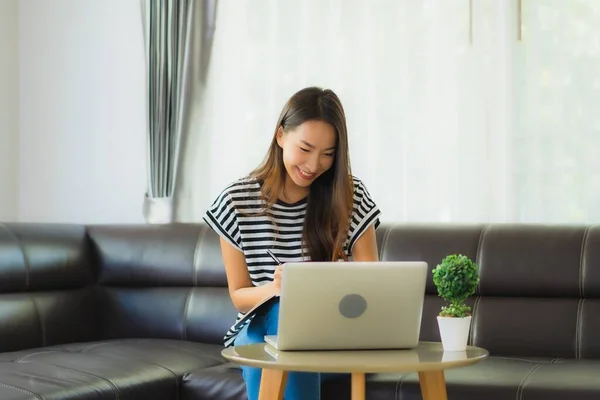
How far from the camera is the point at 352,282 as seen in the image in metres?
1.99

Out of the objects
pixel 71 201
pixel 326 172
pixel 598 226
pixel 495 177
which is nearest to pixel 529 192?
pixel 495 177

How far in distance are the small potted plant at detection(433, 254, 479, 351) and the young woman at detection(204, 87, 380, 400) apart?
1.41 feet

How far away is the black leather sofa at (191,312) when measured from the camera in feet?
8.74

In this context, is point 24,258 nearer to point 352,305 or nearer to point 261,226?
point 261,226

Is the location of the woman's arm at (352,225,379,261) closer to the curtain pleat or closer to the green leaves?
the green leaves

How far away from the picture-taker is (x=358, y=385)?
77.3 inches

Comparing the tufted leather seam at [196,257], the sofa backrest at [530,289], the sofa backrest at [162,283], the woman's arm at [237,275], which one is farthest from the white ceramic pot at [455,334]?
the tufted leather seam at [196,257]

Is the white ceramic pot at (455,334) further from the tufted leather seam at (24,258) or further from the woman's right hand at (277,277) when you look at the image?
the tufted leather seam at (24,258)

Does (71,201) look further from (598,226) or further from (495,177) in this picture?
(598,226)

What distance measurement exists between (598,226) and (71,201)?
2.40m

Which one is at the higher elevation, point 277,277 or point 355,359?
point 277,277

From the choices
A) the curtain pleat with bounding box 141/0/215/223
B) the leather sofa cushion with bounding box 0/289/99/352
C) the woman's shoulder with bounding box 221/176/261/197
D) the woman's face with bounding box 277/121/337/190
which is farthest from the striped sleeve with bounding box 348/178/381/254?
the curtain pleat with bounding box 141/0/215/223

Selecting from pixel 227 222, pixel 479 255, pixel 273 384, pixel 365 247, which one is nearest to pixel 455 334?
pixel 273 384

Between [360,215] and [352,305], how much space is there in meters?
0.66
